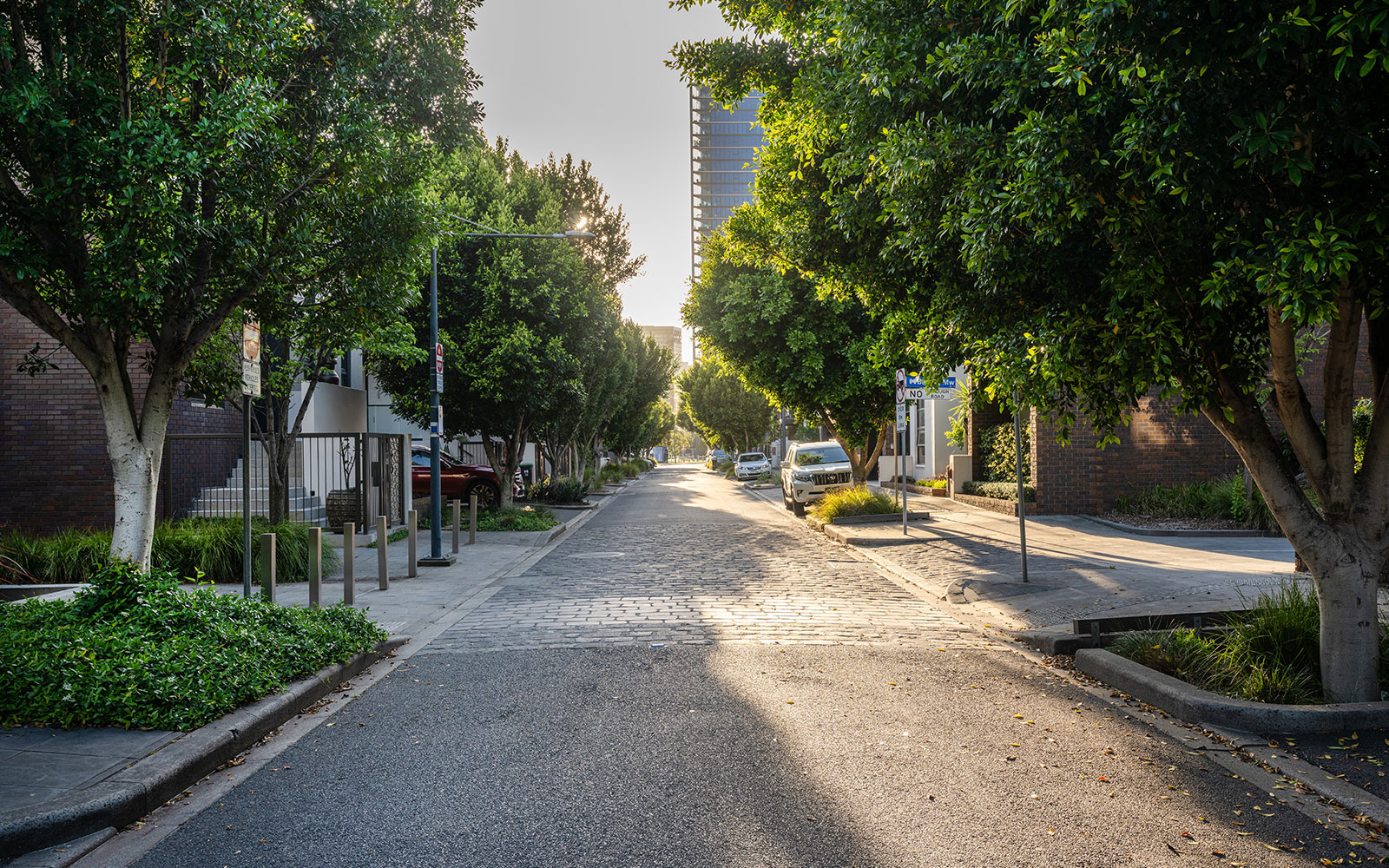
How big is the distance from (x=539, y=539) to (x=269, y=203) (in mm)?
10484

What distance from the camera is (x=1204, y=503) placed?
56.5 feet

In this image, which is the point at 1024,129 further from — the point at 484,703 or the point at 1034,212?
the point at 484,703

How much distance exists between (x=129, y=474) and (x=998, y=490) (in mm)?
18568

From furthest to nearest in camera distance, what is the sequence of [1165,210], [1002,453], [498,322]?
1. [1002,453]
2. [498,322]
3. [1165,210]

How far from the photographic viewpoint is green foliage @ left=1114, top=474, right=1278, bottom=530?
52.3 ft

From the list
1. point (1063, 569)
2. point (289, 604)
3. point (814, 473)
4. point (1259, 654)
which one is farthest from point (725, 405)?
point (1259, 654)

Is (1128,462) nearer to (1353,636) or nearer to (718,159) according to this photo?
(1353,636)

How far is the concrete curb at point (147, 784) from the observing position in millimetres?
3754

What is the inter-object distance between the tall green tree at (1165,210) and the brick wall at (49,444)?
48.8ft

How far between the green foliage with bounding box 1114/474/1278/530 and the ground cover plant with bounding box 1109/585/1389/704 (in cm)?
1062

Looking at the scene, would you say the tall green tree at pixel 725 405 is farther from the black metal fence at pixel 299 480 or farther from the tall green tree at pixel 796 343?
the black metal fence at pixel 299 480

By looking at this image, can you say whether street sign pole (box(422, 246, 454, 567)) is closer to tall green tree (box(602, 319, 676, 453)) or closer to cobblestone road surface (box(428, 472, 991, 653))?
cobblestone road surface (box(428, 472, 991, 653))

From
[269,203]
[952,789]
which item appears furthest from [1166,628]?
[269,203]

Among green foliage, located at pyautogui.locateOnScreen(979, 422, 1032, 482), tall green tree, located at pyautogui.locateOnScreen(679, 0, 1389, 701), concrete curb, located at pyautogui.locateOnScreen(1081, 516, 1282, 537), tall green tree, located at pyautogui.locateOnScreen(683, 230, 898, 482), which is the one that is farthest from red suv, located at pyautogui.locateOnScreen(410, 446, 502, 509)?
tall green tree, located at pyautogui.locateOnScreen(679, 0, 1389, 701)
